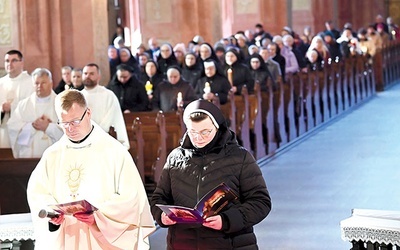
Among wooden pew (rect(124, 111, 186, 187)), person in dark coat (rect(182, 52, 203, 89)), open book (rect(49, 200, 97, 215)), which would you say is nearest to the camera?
open book (rect(49, 200, 97, 215))

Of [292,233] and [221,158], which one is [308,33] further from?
[221,158]

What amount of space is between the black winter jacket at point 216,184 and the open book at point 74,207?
33 cm

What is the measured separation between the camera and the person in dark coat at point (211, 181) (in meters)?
4.69

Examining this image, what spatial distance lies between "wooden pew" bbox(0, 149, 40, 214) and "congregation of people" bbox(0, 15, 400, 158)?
3.34 feet

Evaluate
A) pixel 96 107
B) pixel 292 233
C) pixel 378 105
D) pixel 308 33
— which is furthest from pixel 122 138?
pixel 308 33

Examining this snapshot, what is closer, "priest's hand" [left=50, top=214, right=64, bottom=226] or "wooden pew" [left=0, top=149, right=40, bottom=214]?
"priest's hand" [left=50, top=214, right=64, bottom=226]

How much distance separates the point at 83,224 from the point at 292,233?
144 inches

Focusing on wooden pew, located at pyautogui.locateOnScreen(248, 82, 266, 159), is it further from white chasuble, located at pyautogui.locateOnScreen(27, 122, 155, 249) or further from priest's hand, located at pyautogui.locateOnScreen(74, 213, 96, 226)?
priest's hand, located at pyautogui.locateOnScreen(74, 213, 96, 226)

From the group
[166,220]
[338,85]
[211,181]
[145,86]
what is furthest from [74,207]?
[338,85]

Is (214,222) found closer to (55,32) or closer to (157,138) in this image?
(157,138)

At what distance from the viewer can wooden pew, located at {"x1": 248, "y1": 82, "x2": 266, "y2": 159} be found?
12732mm

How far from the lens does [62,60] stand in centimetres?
1288

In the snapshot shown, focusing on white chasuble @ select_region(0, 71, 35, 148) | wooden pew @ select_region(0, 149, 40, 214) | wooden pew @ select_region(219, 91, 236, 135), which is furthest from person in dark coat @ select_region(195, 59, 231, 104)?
wooden pew @ select_region(0, 149, 40, 214)

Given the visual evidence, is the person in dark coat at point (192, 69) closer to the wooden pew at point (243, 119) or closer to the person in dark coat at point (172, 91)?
the person in dark coat at point (172, 91)
